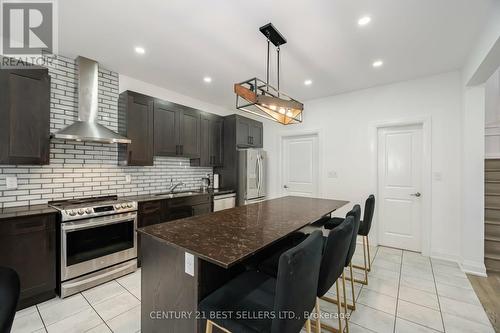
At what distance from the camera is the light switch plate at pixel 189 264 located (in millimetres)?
1281

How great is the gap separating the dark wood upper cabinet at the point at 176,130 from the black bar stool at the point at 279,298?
109 inches

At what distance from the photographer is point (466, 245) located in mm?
2883

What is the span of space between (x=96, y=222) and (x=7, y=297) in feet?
5.57

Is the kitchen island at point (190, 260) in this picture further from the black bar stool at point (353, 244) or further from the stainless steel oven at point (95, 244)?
the stainless steel oven at point (95, 244)

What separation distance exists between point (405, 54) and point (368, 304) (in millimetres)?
2940

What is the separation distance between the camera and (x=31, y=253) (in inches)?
83.8

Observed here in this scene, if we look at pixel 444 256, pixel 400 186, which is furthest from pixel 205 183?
pixel 444 256

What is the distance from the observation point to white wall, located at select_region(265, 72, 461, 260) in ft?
10.5

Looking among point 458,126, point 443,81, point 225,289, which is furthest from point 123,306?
point 443,81

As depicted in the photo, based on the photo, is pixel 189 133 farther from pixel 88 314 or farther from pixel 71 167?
pixel 88 314

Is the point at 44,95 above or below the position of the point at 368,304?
above

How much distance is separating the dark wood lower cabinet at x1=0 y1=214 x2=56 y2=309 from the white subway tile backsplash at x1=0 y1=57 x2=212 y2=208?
58 centimetres

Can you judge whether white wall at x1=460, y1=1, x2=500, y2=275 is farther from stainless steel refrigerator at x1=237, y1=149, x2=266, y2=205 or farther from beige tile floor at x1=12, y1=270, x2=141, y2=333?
beige tile floor at x1=12, y1=270, x2=141, y2=333

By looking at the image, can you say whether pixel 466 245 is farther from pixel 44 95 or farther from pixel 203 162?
pixel 44 95
